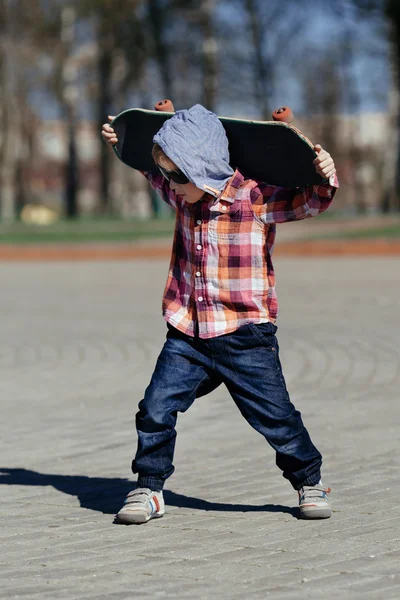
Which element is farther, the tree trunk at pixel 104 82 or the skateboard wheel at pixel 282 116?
the tree trunk at pixel 104 82

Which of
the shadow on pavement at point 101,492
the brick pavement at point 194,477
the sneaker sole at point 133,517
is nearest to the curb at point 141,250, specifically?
the brick pavement at point 194,477

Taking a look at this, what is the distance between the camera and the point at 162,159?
170 inches

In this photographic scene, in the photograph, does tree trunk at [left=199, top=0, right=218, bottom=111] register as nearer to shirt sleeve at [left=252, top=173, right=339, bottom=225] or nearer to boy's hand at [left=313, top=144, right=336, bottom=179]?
shirt sleeve at [left=252, top=173, right=339, bottom=225]

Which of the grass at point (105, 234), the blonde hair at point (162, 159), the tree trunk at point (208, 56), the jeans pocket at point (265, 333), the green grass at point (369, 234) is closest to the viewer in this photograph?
the blonde hair at point (162, 159)

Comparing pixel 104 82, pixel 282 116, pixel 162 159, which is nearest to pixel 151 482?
pixel 162 159

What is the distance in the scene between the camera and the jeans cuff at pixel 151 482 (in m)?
4.56

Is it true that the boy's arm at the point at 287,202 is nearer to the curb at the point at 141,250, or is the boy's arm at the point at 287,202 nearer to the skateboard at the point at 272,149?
the skateboard at the point at 272,149

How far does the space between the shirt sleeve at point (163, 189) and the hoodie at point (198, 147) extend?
11.4 inches

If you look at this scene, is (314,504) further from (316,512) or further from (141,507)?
(141,507)

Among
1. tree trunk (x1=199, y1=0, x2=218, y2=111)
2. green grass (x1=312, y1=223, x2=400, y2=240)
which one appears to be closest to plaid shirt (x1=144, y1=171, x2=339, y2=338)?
green grass (x1=312, y1=223, x2=400, y2=240)

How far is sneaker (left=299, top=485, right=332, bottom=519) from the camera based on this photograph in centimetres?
446

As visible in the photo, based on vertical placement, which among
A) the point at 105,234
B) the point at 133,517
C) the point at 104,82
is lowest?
the point at 105,234

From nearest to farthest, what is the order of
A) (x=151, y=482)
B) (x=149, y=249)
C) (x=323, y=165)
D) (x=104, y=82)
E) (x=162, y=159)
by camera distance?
(x=323, y=165) < (x=162, y=159) < (x=151, y=482) < (x=149, y=249) < (x=104, y=82)

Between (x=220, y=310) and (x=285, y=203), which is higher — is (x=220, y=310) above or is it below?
below
